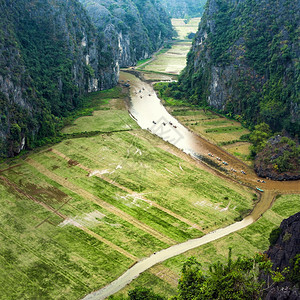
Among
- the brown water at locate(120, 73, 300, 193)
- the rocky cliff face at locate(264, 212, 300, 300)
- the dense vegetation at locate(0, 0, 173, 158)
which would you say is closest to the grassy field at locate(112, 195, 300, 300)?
the brown water at locate(120, 73, 300, 193)

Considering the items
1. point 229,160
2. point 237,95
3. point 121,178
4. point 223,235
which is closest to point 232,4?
point 237,95

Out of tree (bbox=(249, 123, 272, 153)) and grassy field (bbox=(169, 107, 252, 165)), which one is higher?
tree (bbox=(249, 123, 272, 153))

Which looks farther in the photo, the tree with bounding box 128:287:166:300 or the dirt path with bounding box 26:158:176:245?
the dirt path with bounding box 26:158:176:245

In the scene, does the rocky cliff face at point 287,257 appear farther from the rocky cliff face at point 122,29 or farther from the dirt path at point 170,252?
the rocky cliff face at point 122,29

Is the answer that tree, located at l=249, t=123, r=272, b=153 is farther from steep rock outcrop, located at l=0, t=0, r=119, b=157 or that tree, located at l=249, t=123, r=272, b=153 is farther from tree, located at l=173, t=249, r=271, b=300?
steep rock outcrop, located at l=0, t=0, r=119, b=157

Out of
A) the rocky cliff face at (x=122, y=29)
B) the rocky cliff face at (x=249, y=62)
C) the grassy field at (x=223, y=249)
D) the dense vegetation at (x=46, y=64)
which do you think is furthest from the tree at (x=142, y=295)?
the rocky cliff face at (x=122, y=29)

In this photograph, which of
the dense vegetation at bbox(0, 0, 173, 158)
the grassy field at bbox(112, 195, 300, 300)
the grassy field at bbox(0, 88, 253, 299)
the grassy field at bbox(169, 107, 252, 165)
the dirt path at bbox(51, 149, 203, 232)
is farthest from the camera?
the grassy field at bbox(169, 107, 252, 165)
